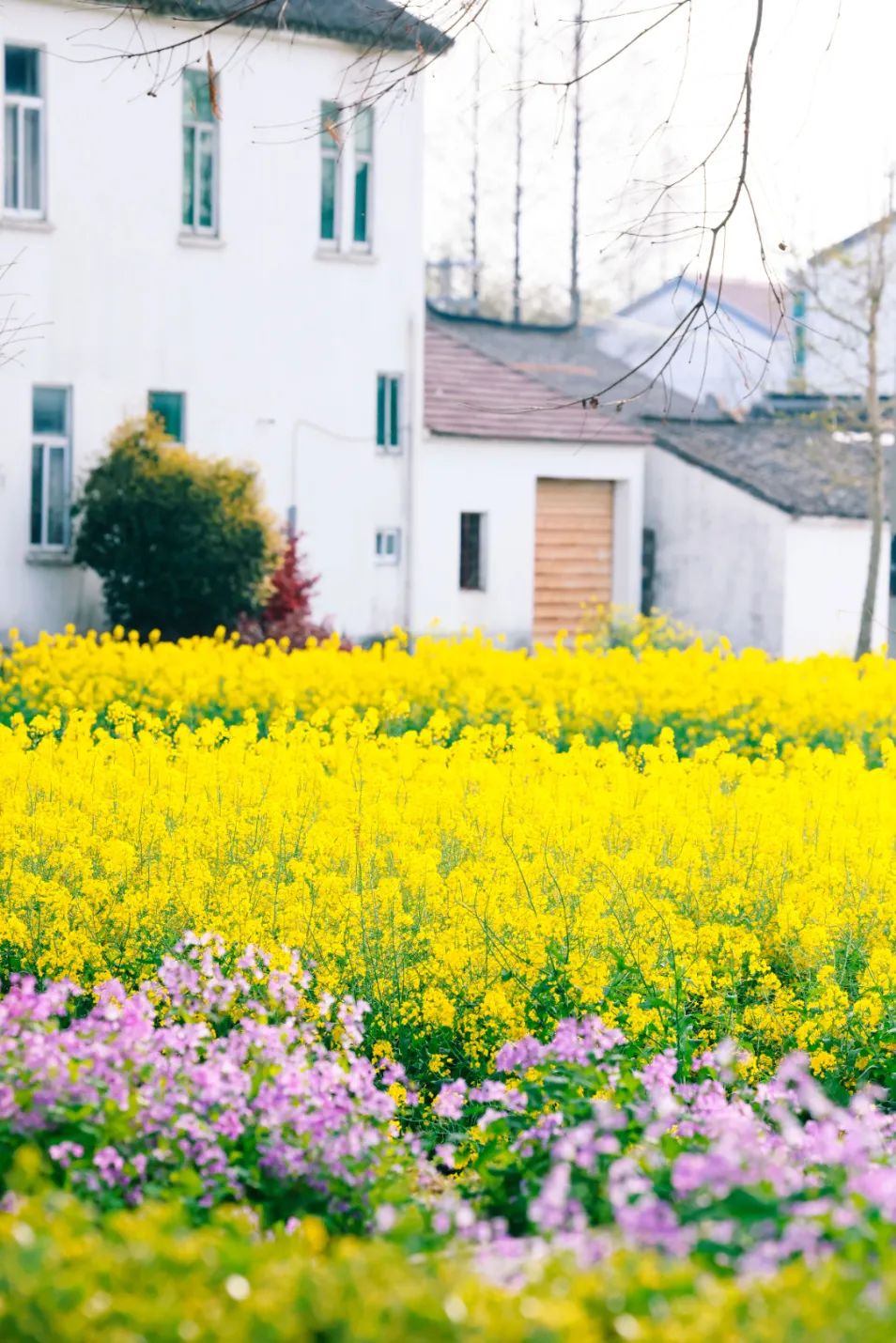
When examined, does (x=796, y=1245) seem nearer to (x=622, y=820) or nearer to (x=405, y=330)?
(x=622, y=820)

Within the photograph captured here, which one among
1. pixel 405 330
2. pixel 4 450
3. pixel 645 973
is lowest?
pixel 645 973

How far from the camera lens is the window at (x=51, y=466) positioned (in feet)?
64.2

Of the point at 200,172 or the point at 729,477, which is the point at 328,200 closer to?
the point at 200,172

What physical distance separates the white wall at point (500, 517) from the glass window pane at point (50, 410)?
188 inches

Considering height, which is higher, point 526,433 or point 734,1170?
point 526,433

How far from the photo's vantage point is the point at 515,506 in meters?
25.2

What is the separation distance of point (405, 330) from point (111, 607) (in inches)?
209

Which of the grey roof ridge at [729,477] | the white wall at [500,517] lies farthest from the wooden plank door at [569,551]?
the grey roof ridge at [729,477]

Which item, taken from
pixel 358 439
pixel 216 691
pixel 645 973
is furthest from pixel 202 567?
pixel 645 973

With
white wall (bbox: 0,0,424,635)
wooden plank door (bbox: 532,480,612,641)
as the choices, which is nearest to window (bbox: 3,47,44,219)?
white wall (bbox: 0,0,424,635)

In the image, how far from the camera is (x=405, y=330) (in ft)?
73.4

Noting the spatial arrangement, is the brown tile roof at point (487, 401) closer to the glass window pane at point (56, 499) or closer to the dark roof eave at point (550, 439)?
the dark roof eave at point (550, 439)

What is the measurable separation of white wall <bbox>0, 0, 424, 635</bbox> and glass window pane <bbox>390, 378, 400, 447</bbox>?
271 mm

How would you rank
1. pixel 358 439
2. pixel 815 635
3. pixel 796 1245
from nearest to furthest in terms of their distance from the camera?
1. pixel 796 1245
2. pixel 358 439
3. pixel 815 635
